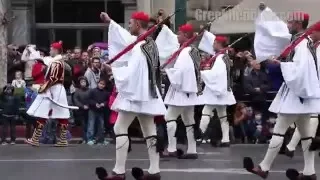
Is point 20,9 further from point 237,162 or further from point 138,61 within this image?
point 138,61

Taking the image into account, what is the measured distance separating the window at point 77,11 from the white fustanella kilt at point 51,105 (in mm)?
9459

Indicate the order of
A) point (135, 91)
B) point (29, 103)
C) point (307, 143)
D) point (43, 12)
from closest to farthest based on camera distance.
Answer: point (135, 91) < point (307, 143) < point (29, 103) < point (43, 12)

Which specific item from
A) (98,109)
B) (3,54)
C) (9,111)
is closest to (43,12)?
(3,54)

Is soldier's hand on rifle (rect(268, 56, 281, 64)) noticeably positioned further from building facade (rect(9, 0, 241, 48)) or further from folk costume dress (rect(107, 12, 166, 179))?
building facade (rect(9, 0, 241, 48))

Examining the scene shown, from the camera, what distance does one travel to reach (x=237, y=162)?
1501cm

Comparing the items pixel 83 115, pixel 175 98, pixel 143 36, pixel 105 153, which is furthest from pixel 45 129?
pixel 143 36

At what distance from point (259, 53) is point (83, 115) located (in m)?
7.99

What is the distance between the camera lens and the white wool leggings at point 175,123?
50.7 ft

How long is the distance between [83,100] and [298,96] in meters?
8.39

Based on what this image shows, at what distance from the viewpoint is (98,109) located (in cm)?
1902

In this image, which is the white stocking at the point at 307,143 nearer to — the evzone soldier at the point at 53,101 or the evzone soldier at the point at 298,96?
the evzone soldier at the point at 298,96

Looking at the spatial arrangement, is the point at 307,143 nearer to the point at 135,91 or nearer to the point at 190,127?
the point at 135,91

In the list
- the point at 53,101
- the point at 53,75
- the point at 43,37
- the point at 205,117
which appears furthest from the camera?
the point at 43,37

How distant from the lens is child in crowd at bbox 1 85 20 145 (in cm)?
1909
